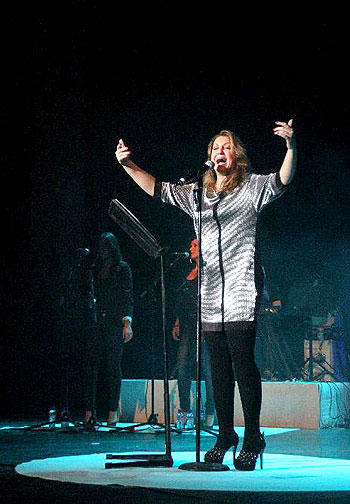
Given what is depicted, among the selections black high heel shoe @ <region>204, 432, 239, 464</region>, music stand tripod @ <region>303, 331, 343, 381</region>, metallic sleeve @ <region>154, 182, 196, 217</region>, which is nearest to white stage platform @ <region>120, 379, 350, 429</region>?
music stand tripod @ <region>303, 331, 343, 381</region>

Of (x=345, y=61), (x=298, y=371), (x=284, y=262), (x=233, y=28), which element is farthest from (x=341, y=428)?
(x=233, y=28)

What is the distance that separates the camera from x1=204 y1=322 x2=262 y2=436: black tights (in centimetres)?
351

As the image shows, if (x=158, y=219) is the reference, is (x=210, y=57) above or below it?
above

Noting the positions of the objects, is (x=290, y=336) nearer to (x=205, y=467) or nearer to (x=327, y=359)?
(x=327, y=359)

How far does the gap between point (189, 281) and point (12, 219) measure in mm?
2544

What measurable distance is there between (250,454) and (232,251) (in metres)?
0.88

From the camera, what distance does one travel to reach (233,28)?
25.8 ft

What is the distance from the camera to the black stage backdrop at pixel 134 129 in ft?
26.1

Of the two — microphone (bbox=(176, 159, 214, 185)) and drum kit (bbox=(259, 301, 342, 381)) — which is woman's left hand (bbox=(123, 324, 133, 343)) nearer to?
drum kit (bbox=(259, 301, 342, 381))

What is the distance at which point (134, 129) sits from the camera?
870 cm

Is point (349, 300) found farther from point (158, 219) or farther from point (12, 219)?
point (12, 219)

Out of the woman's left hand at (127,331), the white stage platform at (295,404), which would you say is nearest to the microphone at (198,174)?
the woman's left hand at (127,331)

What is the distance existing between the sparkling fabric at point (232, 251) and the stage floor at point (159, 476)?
2.28ft

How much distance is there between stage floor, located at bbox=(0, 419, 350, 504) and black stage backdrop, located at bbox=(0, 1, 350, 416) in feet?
10.1
